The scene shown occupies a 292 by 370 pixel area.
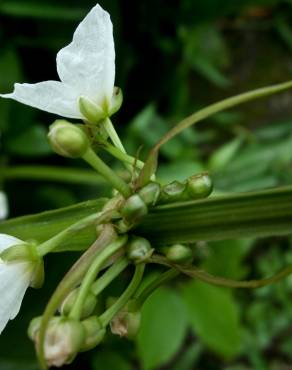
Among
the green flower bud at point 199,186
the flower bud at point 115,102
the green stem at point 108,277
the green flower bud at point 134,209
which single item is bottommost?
the green stem at point 108,277

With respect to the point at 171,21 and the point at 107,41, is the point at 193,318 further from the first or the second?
the point at 107,41

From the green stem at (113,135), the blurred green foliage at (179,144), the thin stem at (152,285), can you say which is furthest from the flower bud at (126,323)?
the blurred green foliage at (179,144)

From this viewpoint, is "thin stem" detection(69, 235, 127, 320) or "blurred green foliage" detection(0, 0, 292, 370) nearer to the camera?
"thin stem" detection(69, 235, 127, 320)

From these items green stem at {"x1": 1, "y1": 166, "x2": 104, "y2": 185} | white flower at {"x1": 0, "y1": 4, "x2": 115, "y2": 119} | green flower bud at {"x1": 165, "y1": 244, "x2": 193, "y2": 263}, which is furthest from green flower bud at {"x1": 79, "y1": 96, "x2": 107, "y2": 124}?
green stem at {"x1": 1, "y1": 166, "x2": 104, "y2": 185}

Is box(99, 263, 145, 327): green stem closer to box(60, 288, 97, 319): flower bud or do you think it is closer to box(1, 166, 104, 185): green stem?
box(60, 288, 97, 319): flower bud

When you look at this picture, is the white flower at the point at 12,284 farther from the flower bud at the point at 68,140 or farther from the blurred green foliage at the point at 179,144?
the blurred green foliage at the point at 179,144

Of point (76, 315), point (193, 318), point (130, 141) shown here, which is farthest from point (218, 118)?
point (76, 315)

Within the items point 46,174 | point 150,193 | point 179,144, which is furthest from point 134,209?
point 179,144
